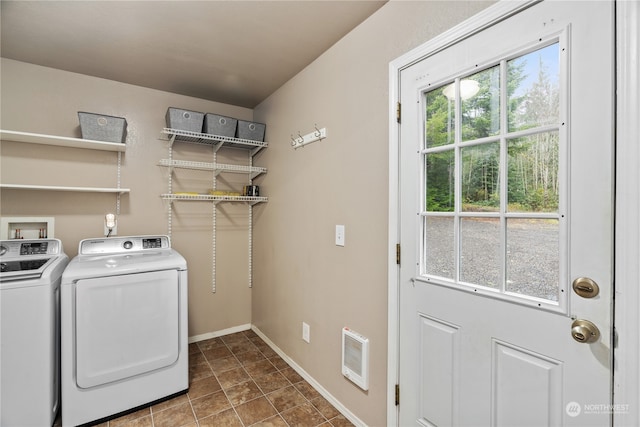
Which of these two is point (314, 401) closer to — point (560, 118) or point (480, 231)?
point (480, 231)

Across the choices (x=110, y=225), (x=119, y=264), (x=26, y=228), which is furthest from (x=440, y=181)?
(x=26, y=228)

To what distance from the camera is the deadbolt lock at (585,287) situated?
914 mm

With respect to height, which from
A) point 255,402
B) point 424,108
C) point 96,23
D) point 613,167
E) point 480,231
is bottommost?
point 255,402

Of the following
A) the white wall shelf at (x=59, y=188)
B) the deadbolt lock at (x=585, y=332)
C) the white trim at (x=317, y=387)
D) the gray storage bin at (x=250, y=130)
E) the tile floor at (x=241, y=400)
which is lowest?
the tile floor at (x=241, y=400)

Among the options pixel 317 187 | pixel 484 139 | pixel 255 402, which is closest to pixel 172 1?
pixel 317 187

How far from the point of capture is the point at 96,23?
5.90 ft

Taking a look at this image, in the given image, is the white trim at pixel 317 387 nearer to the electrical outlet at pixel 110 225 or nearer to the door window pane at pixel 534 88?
the electrical outlet at pixel 110 225

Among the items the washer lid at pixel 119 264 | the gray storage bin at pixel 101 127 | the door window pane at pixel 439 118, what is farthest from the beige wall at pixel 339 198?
the gray storage bin at pixel 101 127

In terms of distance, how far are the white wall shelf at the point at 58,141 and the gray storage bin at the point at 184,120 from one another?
1.42 feet

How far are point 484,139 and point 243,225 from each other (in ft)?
8.34

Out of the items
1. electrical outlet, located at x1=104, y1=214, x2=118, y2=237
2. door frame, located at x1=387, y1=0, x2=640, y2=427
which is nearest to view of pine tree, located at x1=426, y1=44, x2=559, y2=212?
door frame, located at x1=387, y1=0, x2=640, y2=427

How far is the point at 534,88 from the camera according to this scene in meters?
1.06

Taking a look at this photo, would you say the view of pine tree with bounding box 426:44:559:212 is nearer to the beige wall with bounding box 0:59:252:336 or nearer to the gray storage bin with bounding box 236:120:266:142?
the gray storage bin with bounding box 236:120:266:142

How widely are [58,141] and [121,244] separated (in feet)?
2.89
